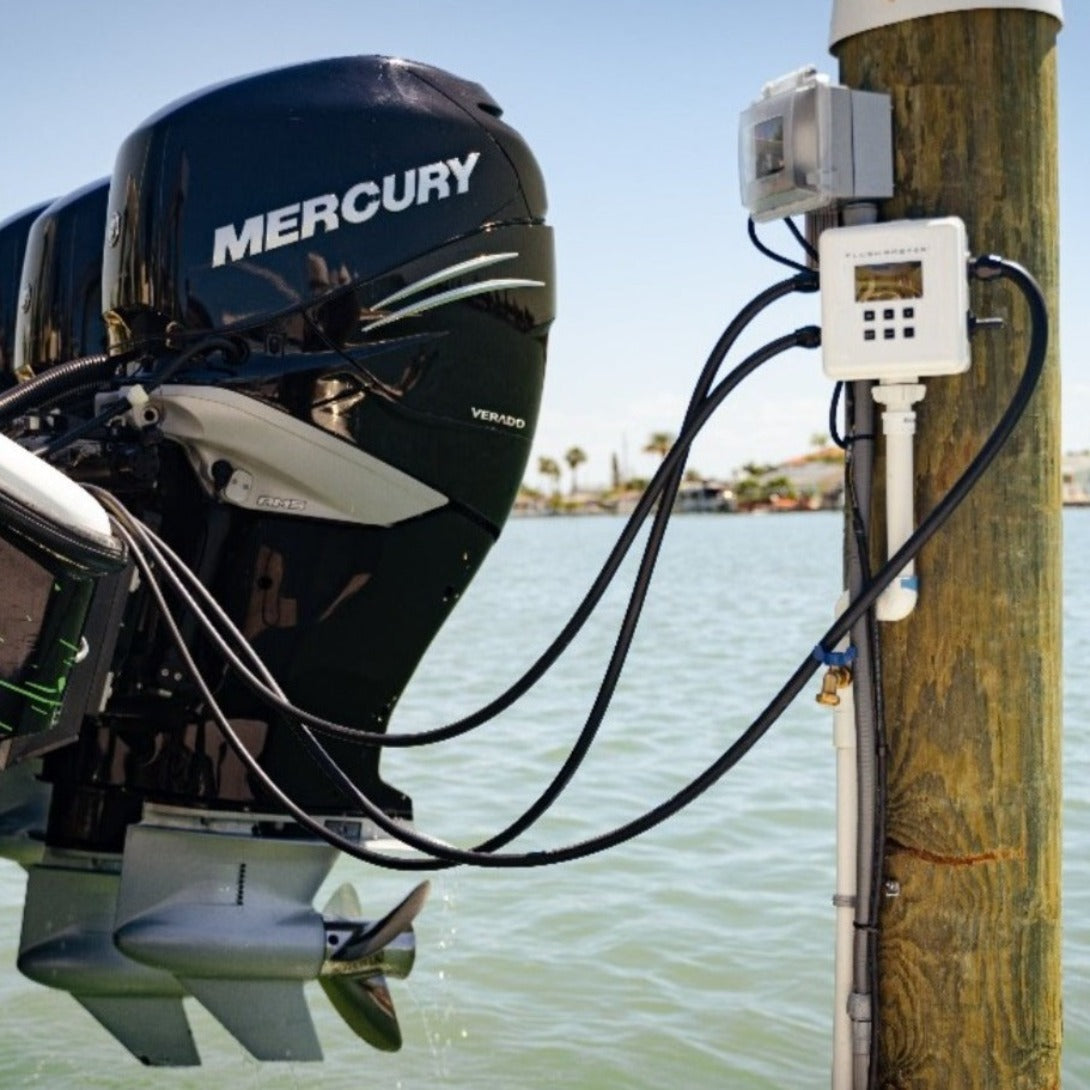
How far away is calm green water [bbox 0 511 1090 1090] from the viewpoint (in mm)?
4695

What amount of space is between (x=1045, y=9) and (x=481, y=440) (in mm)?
1458

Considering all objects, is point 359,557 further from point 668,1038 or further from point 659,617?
point 659,617

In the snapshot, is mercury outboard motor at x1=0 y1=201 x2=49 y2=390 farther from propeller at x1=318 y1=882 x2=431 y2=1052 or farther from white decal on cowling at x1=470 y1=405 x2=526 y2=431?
propeller at x1=318 y1=882 x2=431 y2=1052

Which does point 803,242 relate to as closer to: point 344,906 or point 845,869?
point 845,869

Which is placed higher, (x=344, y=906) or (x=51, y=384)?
(x=51, y=384)

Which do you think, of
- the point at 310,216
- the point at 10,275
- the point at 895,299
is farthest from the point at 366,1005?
the point at 10,275

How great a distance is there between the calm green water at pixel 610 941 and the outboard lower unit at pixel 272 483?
1.05 meters

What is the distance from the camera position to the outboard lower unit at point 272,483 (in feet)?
11.2

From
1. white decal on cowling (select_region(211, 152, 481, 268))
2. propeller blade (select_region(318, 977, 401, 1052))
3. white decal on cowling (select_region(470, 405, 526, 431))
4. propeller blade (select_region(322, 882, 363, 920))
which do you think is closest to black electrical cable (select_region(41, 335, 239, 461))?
white decal on cowling (select_region(211, 152, 481, 268))

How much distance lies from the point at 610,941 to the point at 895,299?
3.76m

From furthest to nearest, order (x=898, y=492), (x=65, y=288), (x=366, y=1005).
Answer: (x=65, y=288)
(x=366, y=1005)
(x=898, y=492)

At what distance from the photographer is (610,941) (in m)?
5.88

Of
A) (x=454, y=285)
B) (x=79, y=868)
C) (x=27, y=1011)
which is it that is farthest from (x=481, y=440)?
(x=27, y=1011)

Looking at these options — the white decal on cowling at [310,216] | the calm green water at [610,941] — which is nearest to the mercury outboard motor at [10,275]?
the calm green water at [610,941]
